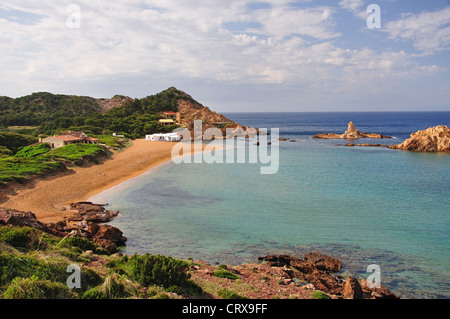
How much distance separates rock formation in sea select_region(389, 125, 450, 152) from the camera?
5653 centimetres

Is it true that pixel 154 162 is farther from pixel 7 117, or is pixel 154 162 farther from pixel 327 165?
pixel 7 117

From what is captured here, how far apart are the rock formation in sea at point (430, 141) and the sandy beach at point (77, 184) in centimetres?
4575

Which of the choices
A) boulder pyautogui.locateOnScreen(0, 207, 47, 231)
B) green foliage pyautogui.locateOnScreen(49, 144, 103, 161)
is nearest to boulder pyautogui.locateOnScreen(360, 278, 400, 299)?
boulder pyautogui.locateOnScreen(0, 207, 47, 231)

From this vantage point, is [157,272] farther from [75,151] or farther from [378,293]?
[75,151]

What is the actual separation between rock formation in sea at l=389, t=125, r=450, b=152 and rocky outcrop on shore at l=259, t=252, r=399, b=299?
54633 millimetres

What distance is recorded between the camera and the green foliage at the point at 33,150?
37812mm

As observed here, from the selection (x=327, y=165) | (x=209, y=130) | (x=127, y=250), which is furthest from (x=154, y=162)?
(x=209, y=130)

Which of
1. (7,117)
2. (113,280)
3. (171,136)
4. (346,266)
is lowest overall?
(346,266)

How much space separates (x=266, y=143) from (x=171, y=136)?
2145 centimetres

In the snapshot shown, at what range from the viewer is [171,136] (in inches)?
2559

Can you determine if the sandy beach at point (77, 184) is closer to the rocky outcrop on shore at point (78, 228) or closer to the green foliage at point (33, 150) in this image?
the rocky outcrop on shore at point (78, 228)

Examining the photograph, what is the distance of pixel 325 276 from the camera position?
1228 cm

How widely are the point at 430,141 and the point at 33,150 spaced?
65.2 meters

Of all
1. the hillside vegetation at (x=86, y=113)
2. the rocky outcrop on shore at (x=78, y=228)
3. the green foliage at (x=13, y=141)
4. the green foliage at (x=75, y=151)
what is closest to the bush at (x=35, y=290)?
the rocky outcrop on shore at (x=78, y=228)
